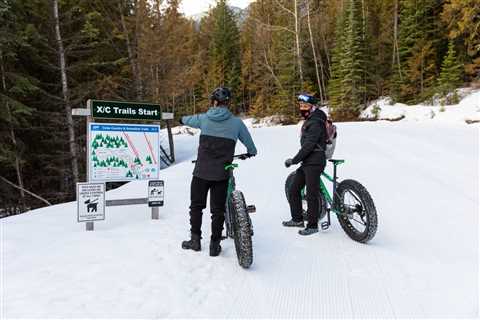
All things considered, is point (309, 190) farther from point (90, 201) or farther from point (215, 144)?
point (90, 201)

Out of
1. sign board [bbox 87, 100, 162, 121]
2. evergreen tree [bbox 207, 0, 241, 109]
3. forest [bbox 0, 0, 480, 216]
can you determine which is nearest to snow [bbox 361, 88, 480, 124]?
forest [bbox 0, 0, 480, 216]

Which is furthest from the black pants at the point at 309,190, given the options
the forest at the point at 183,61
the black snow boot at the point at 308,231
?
the forest at the point at 183,61

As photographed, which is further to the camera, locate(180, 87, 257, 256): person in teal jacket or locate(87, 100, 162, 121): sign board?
locate(87, 100, 162, 121): sign board

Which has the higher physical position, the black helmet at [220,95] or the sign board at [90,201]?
the black helmet at [220,95]

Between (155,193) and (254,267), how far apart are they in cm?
234

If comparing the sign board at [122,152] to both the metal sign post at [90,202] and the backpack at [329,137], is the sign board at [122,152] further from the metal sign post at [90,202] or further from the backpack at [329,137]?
the backpack at [329,137]

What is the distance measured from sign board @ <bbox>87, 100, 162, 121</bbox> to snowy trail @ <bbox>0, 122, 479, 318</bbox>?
1.63 m

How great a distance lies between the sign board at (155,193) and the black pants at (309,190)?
6.79ft

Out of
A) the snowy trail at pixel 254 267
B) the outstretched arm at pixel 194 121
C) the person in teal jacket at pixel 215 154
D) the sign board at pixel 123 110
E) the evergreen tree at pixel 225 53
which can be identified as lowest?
Result: the snowy trail at pixel 254 267

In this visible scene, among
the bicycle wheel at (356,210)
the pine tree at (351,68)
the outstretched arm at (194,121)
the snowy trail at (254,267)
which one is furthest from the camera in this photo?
the pine tree at (351,68)

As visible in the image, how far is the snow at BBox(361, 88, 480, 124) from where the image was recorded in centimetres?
1700

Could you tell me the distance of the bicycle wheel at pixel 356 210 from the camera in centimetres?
429

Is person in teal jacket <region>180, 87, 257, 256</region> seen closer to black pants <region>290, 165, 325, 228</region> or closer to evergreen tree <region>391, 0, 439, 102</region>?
black pants <region>290, 165, 325, 228</region>

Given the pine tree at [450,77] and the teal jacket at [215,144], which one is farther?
the pine tree at [450,77]
